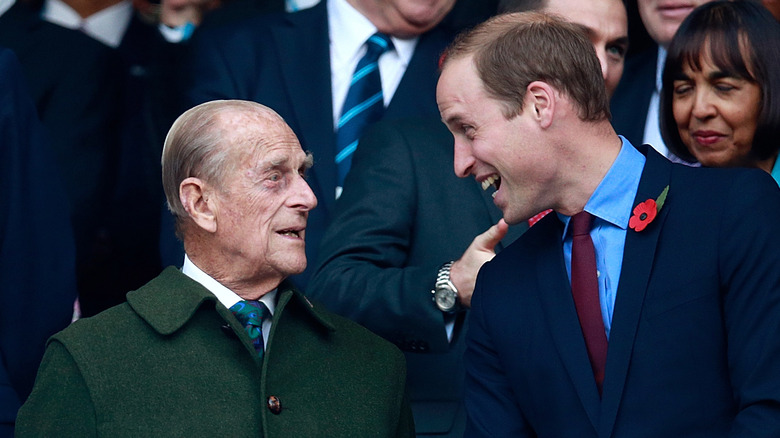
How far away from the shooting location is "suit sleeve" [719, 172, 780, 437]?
2480 mm

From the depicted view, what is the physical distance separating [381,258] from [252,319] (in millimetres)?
662

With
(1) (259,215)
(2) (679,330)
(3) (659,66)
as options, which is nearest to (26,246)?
(1) (259,215)

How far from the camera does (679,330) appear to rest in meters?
2.60

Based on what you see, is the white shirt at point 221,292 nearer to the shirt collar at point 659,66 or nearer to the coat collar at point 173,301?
the coat collar at point 173,301

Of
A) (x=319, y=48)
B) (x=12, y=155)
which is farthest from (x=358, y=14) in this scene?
(x=12, y=155)

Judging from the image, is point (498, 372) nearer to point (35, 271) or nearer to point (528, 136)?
point (528, 136)

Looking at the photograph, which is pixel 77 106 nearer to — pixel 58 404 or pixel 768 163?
pixel 58 404

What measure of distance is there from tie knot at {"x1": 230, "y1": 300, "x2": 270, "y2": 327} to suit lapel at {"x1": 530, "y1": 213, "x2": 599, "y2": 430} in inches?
25.9

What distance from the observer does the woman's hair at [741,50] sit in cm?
356

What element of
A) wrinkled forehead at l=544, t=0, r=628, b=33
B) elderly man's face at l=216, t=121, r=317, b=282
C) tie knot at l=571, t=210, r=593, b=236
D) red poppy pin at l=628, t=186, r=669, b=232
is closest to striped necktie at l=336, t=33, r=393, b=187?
wrinkled forehead at l=544, t=0, r=628, b=33

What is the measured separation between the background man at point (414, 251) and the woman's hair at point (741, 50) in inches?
9.5

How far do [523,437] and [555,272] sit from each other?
392 mm

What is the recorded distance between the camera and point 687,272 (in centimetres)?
262

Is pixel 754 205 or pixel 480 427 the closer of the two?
pixel 754 205
